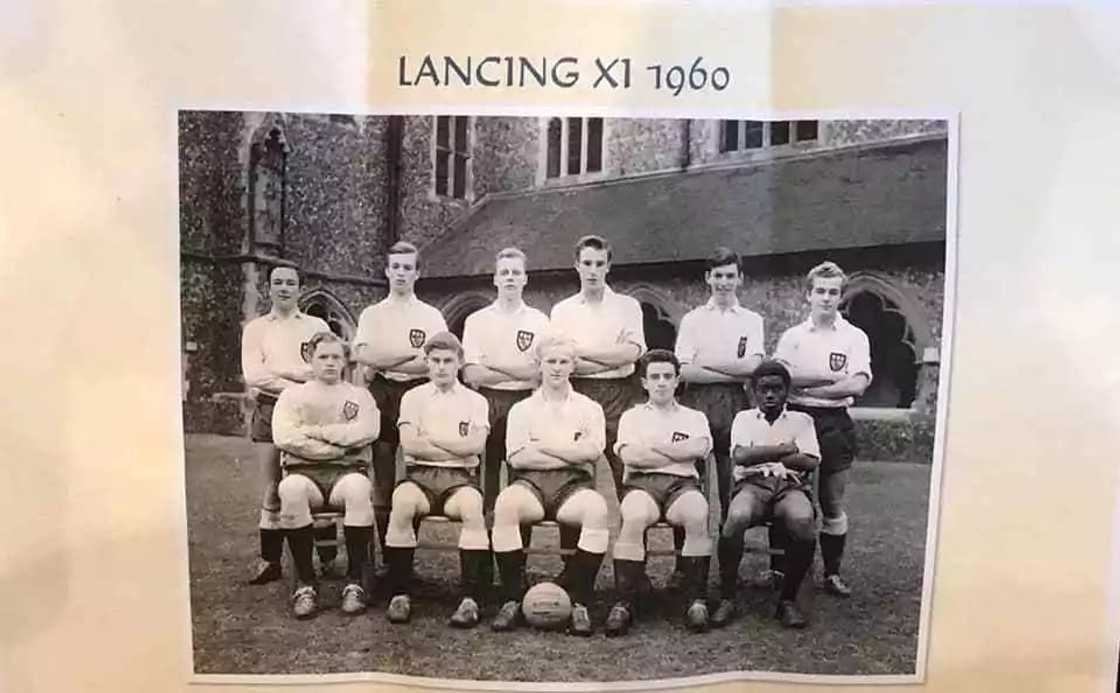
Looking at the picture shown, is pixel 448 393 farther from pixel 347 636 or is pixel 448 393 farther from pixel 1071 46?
pixel 1071 46

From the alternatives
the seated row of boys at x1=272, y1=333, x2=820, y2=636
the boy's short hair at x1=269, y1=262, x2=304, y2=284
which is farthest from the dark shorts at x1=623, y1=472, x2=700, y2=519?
the boy's short hair at x1=269, y1=262, x2=304, y2=284

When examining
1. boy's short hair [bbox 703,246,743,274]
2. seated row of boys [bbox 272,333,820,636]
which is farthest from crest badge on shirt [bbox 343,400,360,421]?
boy's short hair [bbox 703,246,743,274]

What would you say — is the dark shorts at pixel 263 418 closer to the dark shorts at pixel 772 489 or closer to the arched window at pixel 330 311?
the arched window at pixel 330 311

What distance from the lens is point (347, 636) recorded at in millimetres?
298

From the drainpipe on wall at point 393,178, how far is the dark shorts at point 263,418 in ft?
0.17

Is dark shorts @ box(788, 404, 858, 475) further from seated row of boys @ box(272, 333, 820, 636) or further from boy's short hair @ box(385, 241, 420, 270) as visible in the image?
boy's short hair @ box(385, 241, 420, 270)

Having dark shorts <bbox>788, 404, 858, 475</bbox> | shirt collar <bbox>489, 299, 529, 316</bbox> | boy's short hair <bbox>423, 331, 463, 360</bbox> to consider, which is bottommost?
dark shorts <bbox>788, 404, 858, 475</bbox>

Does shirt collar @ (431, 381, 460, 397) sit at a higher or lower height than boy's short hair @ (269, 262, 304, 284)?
lower

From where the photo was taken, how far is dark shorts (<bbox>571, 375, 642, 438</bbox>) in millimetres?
293

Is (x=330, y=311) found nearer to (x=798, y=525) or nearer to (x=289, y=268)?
(x=289, y=268)

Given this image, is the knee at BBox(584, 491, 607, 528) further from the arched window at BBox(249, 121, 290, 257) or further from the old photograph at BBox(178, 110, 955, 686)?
the arched window at BBox(249, 121, 290, 257)

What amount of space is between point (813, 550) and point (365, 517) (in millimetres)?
124

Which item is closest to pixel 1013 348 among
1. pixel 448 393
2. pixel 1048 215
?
pixel 1048 215

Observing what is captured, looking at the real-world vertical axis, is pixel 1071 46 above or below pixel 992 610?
above
